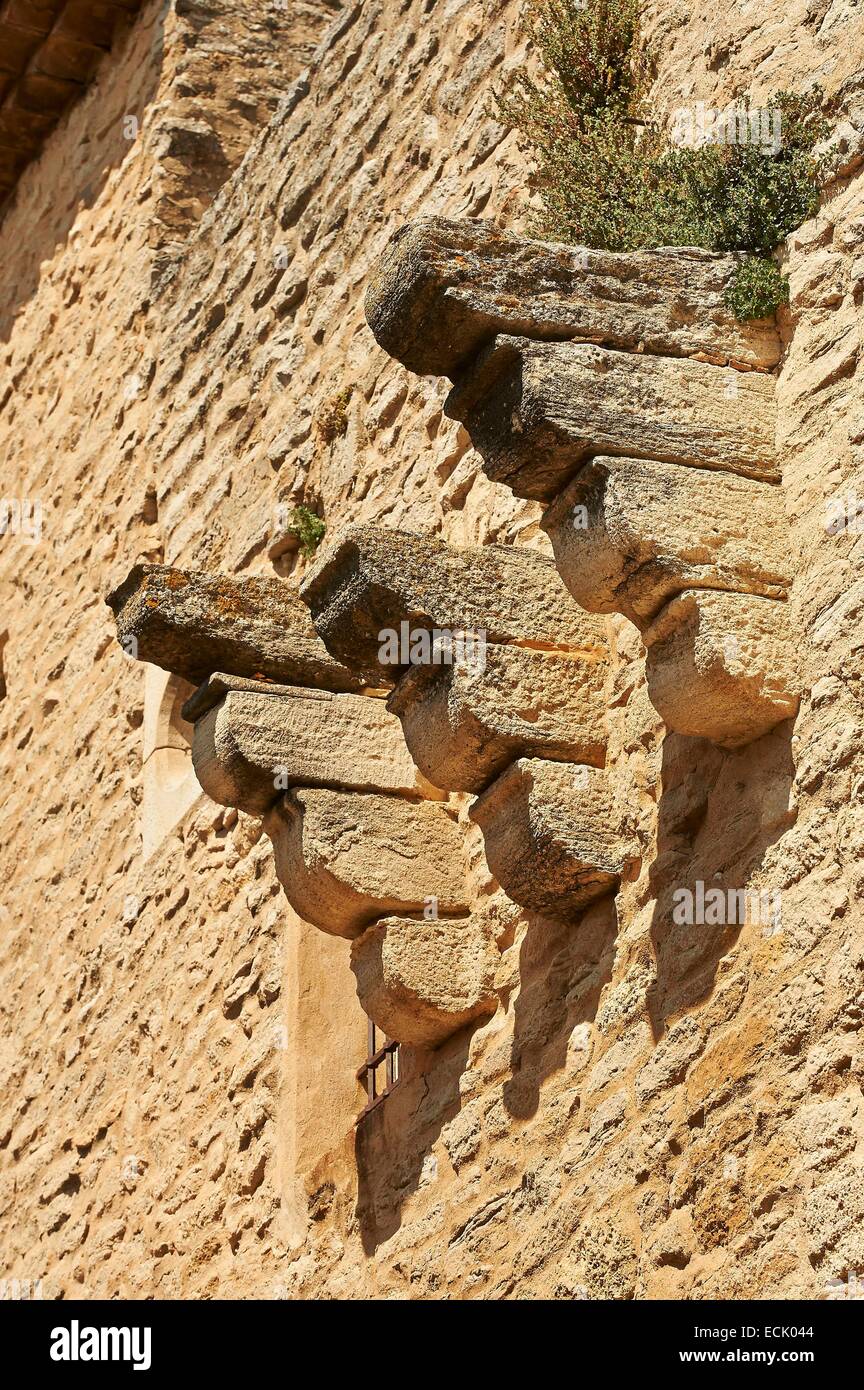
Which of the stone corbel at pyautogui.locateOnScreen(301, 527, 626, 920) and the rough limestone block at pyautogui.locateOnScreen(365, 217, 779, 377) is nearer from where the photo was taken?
the rough limestone block at pyautogui.locateOnScreen(365, 217, 779, 377)

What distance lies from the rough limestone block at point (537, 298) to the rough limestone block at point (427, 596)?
39cm

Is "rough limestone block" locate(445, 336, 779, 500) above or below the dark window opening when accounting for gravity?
above

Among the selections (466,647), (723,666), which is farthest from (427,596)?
(723,666)

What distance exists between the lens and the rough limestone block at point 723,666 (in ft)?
12.0

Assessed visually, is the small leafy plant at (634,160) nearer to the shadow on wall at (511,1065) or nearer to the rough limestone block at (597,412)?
the rough limestone block at (597,412)

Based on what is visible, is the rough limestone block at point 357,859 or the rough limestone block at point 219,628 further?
the rough limestone block at point 357,859

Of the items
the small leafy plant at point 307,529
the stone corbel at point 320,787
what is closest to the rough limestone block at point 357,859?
the stone corbel at point 320,787

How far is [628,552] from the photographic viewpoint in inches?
147

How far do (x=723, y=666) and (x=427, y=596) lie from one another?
73 centimetres

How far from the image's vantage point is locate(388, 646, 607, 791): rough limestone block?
417 centimetres

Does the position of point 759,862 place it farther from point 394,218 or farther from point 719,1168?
point 394,218

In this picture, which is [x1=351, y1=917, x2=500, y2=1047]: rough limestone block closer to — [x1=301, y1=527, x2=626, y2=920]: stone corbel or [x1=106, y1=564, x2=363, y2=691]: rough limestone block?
[x1=301, y1=527, x2=626, y2=920]: stone corbel

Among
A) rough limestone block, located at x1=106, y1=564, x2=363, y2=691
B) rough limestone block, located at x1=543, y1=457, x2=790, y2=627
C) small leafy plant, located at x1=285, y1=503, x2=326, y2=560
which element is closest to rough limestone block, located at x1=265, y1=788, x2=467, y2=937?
rough limestone block, located at x1=106, y1=564, x2=363, y2=691

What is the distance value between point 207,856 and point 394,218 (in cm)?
197
